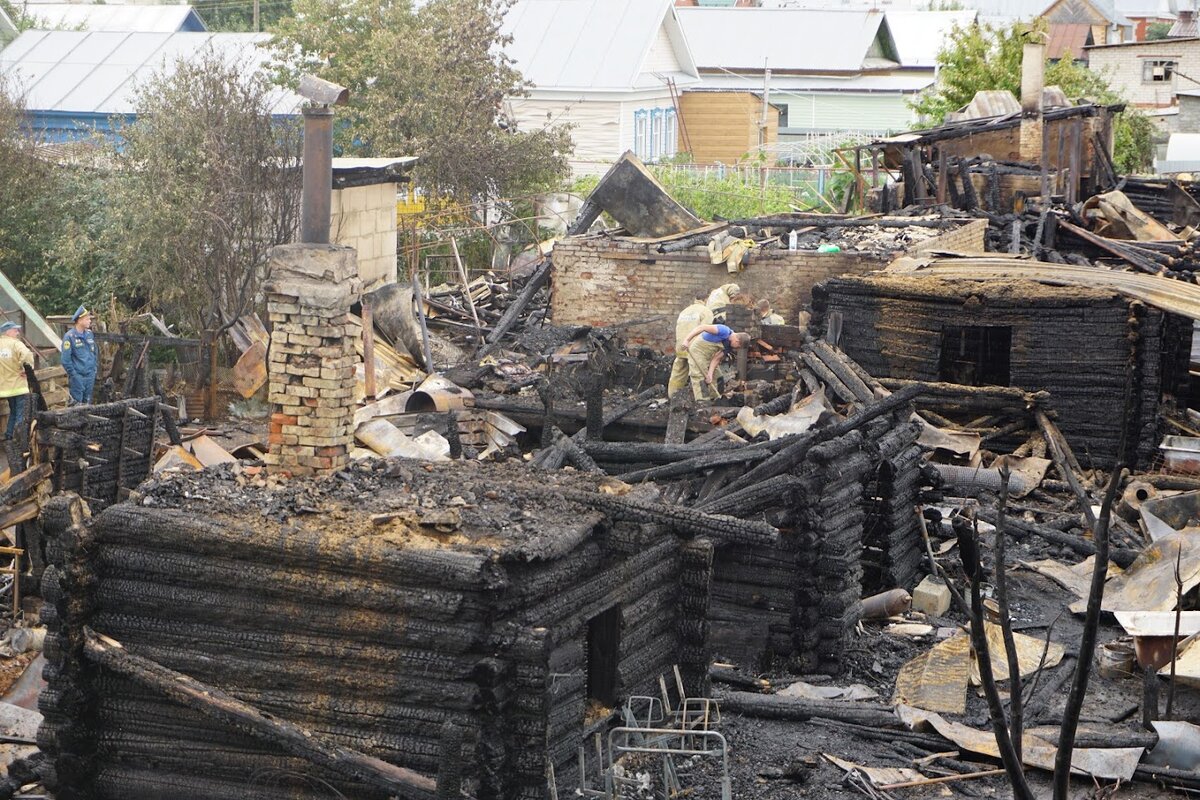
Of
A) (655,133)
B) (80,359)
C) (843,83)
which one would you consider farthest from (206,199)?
(843,83)

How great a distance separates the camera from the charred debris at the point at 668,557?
296 inches

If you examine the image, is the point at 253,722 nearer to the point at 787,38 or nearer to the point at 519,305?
the point at 519,305

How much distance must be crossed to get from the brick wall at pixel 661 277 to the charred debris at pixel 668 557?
8 centimetres

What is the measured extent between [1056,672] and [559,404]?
8235mm

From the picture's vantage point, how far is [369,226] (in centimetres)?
2323

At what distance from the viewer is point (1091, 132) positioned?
28.6 meters

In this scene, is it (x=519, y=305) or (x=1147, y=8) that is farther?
(x=1147, y=8)

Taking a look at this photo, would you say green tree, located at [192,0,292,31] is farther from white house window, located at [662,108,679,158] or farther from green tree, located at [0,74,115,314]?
green tree, located at [0,74,115,314]

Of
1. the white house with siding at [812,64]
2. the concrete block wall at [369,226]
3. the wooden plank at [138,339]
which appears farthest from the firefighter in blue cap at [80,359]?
the white house with siding at [812,64]

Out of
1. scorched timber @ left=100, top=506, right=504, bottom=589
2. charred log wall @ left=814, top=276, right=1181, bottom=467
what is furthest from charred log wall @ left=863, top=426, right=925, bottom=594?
scorched timber @ left=100, top=506, right=504, bottom=589

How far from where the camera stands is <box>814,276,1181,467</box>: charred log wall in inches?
650

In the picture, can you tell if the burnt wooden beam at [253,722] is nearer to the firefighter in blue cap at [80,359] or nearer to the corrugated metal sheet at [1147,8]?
the firefighter in blue cap at [80,359]

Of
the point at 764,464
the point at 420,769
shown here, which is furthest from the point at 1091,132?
the point at 420,769

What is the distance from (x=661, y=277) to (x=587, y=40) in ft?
64.3
